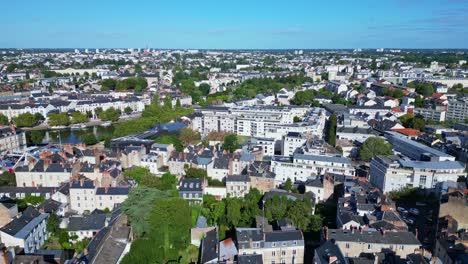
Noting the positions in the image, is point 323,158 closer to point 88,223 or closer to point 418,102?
point 88,223

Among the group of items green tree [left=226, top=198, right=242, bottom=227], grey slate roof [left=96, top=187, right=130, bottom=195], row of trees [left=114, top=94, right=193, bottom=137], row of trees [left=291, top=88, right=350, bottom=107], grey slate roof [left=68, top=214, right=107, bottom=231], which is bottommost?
grey slate roof [left=68, top=214, right=107, bottom=231]

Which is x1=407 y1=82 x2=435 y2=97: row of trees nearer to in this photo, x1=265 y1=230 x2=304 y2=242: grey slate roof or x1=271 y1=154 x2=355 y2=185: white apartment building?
x1=271 y1=154 x2=355 y2=185: white apartment building

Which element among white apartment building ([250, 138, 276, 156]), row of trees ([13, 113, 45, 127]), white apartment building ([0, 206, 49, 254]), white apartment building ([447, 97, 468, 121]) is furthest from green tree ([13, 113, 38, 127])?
white apartment building ([447, 97, 468, 121])

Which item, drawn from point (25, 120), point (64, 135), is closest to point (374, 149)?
point (64, 135)

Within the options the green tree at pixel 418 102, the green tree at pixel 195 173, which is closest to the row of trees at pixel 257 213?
the green tree at pixel 195 173

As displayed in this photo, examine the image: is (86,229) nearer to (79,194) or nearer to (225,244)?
(79,194)

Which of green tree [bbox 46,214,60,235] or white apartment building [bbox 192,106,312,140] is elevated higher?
white apartment building [bbox 192,106,312,140]
